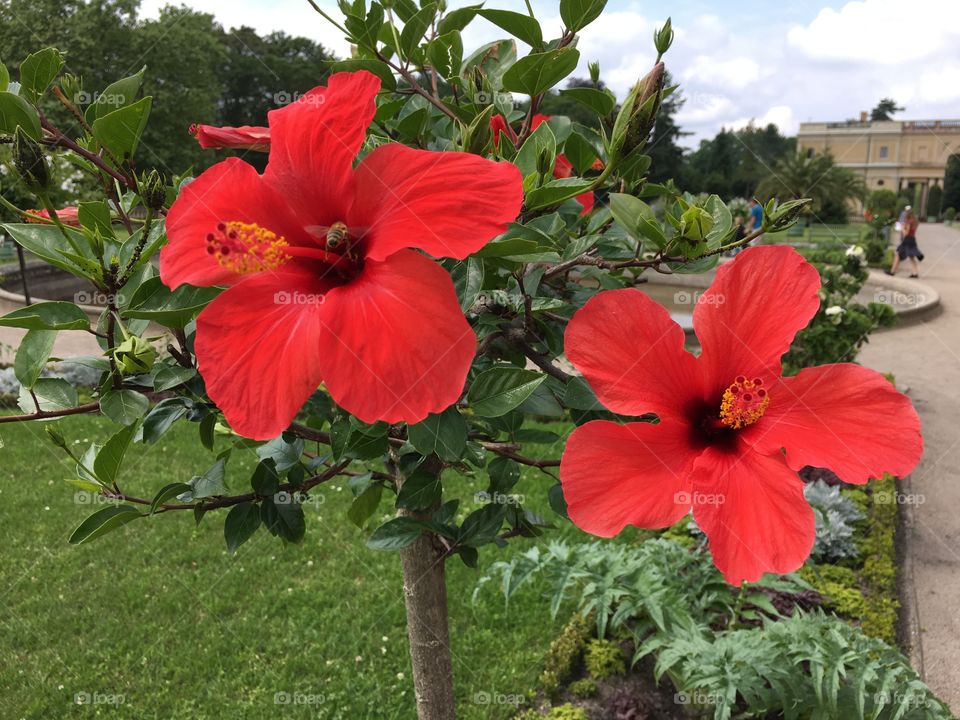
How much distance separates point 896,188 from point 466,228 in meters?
68.9

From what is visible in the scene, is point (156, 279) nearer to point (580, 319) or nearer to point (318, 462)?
point (580, 319)

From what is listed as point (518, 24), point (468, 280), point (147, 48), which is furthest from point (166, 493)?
point (147, 48)

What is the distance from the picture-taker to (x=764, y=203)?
1.01 m

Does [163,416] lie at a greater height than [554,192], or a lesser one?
lesser

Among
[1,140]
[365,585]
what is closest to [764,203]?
[1,140]

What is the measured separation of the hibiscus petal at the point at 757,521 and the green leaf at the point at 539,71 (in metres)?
0.67

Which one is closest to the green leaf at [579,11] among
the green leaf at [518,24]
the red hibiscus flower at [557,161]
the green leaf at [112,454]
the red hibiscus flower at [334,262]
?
the green leaf at [518,24]

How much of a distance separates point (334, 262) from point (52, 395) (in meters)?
0.71

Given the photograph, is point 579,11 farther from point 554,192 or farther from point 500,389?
point 500,389

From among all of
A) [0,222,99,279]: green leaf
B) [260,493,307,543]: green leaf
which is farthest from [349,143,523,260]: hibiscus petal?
[260,493,307,543]: green leaf

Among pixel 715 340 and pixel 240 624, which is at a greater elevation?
pixel 715 340

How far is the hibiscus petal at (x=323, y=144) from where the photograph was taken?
2.67ft

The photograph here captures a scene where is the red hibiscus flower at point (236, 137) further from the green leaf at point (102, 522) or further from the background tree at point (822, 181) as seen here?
the background tree at point (822, 181)

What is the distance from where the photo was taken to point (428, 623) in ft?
5.74
